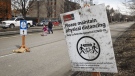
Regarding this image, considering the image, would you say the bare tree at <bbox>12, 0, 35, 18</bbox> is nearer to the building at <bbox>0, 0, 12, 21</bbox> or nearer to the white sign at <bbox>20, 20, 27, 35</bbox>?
the building at <bbox>0, 0, 12, 21</bbox>

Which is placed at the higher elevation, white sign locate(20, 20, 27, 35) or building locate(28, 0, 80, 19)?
building locate(28, 0, 80, 19)

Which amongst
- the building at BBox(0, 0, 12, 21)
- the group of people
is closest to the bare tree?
the building at BBox(0, 0, 12, 21)

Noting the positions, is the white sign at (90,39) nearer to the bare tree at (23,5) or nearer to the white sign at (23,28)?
the white sign at (23,28)

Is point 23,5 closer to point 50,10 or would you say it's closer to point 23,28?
point 23,28

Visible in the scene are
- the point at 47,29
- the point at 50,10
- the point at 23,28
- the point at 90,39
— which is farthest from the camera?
the point at 50,10

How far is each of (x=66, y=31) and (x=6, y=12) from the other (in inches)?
2039

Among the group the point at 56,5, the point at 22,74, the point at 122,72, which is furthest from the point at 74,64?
the point at 56,5

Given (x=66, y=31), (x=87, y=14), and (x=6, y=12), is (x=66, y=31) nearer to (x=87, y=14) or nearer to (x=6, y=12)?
(x=87, y=14)

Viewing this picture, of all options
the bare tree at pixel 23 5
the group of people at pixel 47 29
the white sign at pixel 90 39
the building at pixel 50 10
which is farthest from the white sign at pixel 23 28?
the building at pixel 50 10

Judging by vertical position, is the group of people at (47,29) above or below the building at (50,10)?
below

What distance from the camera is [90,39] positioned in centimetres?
342

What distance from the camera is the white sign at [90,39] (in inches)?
131

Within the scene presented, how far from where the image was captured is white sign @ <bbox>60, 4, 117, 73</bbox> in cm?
332

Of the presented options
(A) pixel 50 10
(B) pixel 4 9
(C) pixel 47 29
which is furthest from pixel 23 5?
(A) pixel 50 10
